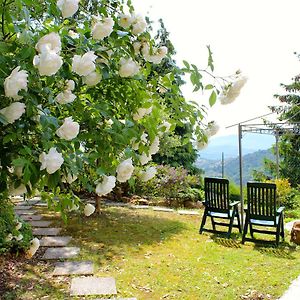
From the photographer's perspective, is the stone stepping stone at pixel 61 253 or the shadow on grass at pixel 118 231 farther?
the shadow on grass at pixel 118 231

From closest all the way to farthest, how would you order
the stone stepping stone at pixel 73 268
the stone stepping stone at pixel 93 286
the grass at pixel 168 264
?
the stone stepping stone at pixel 93 286, the grass at pixel 168 264, the stone stepping stone at pixel 73 268

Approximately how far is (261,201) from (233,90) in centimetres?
384

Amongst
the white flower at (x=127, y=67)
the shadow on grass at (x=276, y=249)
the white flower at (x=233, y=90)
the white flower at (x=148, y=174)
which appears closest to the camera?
the white flower at (x=127, y=67)

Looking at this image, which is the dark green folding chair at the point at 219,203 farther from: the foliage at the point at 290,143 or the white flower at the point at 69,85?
the foliage at the point at 290,143

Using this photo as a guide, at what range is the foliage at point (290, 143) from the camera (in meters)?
15.7

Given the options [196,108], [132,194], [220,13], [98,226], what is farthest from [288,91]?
[196,108]

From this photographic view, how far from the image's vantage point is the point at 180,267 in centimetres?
391

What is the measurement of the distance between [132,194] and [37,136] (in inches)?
298

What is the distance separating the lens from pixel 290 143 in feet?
55.3

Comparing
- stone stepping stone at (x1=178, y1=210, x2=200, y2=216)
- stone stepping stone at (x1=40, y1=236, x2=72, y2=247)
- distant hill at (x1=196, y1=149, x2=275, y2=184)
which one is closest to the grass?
stone stepping stone at (x1=40, y1=236, x2=72, y2=247)

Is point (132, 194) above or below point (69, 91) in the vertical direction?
below

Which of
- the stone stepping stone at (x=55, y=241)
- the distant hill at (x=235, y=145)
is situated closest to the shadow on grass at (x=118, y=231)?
the stone stepping stone at (x=55, y=241)

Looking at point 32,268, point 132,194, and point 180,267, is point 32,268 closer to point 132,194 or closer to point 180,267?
point 180,267

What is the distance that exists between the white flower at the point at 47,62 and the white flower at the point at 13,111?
4.1 inches
